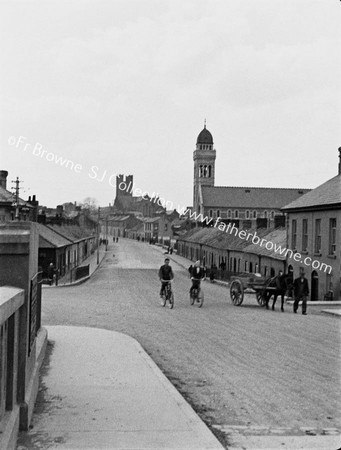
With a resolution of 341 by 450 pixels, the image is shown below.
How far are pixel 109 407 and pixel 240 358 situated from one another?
4266mm

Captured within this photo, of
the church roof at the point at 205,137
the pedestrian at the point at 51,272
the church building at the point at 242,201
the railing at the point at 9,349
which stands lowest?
the pedestrian at the point at 51,272

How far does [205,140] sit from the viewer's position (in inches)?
6122

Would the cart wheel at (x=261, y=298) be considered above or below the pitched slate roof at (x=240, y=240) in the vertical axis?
below

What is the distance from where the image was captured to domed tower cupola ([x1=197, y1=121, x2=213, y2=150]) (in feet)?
508

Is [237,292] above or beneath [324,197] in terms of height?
beneath

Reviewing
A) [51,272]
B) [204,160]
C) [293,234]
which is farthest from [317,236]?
[204,160]

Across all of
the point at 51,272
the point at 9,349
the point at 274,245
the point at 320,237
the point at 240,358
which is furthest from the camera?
the point at 274,245

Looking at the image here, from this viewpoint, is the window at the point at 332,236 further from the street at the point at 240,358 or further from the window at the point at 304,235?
the street at the point at 240,358

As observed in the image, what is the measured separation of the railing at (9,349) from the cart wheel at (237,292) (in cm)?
1632

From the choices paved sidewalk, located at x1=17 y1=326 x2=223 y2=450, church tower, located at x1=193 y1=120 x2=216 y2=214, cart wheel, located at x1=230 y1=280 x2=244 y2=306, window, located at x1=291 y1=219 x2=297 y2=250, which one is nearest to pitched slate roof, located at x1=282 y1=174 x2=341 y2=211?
window, located at x1=291 y1=219 x2=297 y2=250

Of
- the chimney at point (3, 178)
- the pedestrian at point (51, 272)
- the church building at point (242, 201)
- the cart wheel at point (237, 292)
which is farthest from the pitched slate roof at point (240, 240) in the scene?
the church building at point (242, 201)

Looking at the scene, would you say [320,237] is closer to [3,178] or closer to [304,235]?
[304,235]

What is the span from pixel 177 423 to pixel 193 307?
556 inches

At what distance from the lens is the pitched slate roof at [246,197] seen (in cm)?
12875
